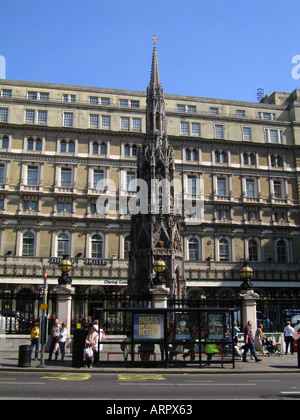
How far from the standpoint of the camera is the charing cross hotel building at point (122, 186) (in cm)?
4841

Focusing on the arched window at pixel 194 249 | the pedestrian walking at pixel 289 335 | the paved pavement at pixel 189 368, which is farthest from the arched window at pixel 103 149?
the paved pavement at pixel 189 368

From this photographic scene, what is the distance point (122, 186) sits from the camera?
52.1m

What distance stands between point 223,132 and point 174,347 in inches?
1677

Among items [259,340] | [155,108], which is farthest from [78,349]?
[155,108]

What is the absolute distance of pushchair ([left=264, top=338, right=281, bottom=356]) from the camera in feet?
73.9

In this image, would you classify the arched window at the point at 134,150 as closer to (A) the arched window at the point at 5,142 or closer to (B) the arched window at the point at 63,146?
(B) the arched window at the point at 63,146

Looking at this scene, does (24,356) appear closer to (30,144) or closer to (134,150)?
(30,144)

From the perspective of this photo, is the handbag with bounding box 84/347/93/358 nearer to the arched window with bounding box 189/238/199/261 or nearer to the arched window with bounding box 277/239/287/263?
the arched window with bounding box 189/238/199/261

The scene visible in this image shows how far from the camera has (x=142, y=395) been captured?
11148mm

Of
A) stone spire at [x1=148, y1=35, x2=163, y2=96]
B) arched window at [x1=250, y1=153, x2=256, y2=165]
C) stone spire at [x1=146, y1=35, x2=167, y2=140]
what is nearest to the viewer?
stone spire at [x1=146, y1=35, x2=167, y2=140]

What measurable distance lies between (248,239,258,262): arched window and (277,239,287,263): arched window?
2.90 meters

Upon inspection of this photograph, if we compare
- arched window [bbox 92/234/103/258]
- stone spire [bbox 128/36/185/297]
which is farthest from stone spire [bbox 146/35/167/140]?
arched window [bbox 92/234/103/258]
